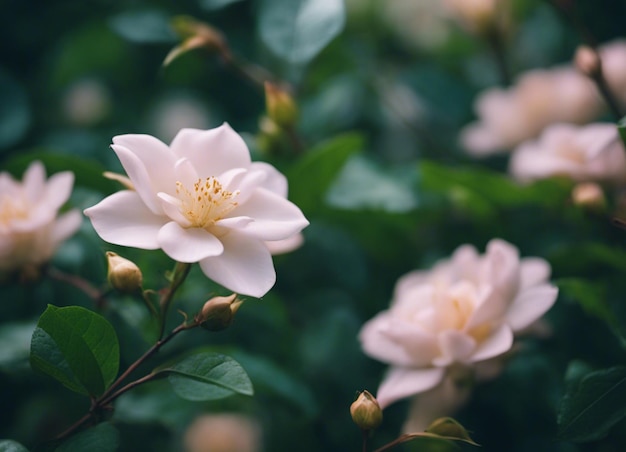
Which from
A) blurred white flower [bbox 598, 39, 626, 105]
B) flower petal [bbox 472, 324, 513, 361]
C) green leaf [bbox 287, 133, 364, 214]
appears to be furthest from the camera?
blurred white flower [bbox 598, 39, 626, 105]

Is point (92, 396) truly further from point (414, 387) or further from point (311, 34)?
point (311, 34)

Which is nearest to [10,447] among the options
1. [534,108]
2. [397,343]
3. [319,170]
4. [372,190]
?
[397,343]

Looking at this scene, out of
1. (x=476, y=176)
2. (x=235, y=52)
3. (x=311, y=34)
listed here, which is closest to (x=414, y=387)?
(x=476, y=176)

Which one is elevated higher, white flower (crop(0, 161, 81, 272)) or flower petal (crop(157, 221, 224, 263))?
flower petal (crop(157, 221, 224, 263))

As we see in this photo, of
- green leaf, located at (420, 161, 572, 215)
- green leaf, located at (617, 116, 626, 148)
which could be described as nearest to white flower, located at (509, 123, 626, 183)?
green leaf, located at (420, 161, 572, 215)

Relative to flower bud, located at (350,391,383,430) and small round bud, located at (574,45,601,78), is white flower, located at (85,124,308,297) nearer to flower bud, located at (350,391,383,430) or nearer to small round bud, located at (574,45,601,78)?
flower bud, located at (350,391,383,430)

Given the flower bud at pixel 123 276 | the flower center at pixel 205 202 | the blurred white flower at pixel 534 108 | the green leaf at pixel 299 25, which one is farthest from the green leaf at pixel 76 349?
the blurred white flower at pixel 534 108
